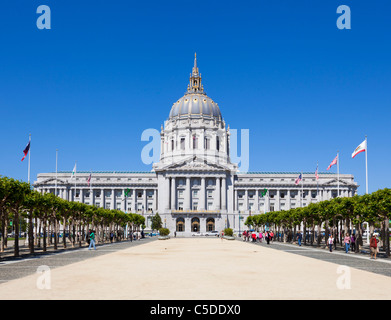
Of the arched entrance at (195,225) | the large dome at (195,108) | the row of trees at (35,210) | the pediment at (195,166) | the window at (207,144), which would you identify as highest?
the large dome at (195,108)

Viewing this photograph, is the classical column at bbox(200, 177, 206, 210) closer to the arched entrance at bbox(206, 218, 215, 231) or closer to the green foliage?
the arched entrance at bbox(206, 218, 215, 231)

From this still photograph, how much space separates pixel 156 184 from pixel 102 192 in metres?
17.3

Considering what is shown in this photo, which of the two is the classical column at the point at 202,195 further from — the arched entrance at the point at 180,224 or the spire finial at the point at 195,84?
the spire finial at the point at 195,84

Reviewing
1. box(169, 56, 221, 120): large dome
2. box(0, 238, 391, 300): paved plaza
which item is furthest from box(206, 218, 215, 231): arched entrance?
box(0, 238, 391, 300): paved plaza

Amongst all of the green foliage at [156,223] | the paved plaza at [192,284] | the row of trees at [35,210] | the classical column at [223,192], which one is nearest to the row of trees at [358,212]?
the paved plaza at [192,284]

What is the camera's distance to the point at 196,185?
148125 millimetres

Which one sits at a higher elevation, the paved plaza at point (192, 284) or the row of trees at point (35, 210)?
the row of trees at point (35, 210)


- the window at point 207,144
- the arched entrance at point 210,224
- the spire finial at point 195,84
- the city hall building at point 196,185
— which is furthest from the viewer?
the spire finial at point 195,84

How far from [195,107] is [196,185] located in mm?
32393

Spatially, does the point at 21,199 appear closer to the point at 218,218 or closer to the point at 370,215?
the point at 370,215

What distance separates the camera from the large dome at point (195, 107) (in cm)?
16688

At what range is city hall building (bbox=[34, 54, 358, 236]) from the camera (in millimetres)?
145500

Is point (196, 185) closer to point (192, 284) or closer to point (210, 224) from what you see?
point (210, 224)
